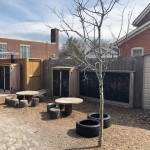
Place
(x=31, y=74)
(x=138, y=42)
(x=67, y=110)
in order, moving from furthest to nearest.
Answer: (x=138, y=42) < (x=31, y=74) < (x=67, y=110)

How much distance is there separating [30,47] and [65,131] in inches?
1401

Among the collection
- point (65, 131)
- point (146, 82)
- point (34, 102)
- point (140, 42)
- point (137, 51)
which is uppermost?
point (140, 42)

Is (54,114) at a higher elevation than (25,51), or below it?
below

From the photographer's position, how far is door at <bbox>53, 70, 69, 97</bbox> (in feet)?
44.6

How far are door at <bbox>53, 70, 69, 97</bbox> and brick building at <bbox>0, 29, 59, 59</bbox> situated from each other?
2253 centimetres

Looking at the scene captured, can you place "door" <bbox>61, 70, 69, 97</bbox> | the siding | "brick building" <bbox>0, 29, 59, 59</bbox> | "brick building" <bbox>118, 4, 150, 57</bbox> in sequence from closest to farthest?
the siding
"door" <bbox>61, 70, 69, 97</bbox>
"brick building" <bbox>118, 4, 150, 57</bbox>
"brick building" <bbox>0, 29, 59, 59</bbox>

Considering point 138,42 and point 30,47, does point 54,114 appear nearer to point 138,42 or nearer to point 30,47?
point 138,42

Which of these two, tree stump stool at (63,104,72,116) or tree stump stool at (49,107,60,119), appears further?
tree stump stool at (63,104,72,116)

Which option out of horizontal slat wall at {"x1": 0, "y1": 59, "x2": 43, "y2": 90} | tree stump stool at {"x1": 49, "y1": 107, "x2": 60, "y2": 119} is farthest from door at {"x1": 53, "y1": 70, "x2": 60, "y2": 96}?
tree stump stool at {"x1": 49, "y1": 107, "x2": 60, "y2": 119}

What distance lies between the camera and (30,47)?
137 feet

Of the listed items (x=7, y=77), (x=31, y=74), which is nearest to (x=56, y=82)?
(x=31, y=74)

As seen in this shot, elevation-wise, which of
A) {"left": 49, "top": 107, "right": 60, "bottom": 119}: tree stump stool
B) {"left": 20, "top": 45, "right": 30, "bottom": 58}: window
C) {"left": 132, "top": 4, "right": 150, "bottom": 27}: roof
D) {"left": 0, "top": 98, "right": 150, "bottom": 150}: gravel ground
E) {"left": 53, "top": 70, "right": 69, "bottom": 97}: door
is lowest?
{"left": 0, "top": 98, "right": 150, "bottom": 150}: gravel ground

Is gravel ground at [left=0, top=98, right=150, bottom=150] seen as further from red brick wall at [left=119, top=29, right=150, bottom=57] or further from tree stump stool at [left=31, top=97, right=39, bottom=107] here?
red brick wall at [left=119, top=29, right=150, bottom=57]

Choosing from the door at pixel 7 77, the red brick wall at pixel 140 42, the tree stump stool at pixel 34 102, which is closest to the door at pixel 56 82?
the tree stump stool at pixel 34 102
